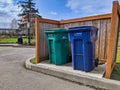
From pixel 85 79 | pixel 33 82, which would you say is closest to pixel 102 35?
pixel 85 79

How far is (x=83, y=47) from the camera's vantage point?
13.7 ft

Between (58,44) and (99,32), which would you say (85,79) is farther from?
(99,32)

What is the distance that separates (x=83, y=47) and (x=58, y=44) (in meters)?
1.17

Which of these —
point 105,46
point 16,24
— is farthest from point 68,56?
point 16,24

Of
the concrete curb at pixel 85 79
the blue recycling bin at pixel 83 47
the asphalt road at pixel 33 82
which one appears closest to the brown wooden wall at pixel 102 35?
the blue recycling bin at pixel 83 47

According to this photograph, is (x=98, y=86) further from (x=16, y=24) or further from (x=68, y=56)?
(x=16, y=24)

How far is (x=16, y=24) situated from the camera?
3781 centimetres

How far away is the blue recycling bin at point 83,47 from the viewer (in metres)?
4.10

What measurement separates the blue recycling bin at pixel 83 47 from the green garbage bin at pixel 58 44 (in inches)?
27.1

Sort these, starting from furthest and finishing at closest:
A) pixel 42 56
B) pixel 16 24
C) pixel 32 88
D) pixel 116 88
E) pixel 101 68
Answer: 1. pixel 16 24
2. pixel 42 56
3. pixel 101 68
4. pixel 32 88
5. pixel 116 88

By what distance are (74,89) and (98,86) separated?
0.62 m

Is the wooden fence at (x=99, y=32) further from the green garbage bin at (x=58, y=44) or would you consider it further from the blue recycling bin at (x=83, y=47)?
the blue recycling bin at (x=83, y=47)

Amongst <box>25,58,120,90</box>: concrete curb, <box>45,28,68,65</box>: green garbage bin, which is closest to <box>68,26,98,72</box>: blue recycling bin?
<box>25,58,120,90</box>: concrete curb

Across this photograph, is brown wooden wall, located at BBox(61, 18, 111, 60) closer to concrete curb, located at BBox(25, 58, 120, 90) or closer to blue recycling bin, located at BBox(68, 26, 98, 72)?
blue recycling bin, located at BBox(68, 26, 98, 72)
